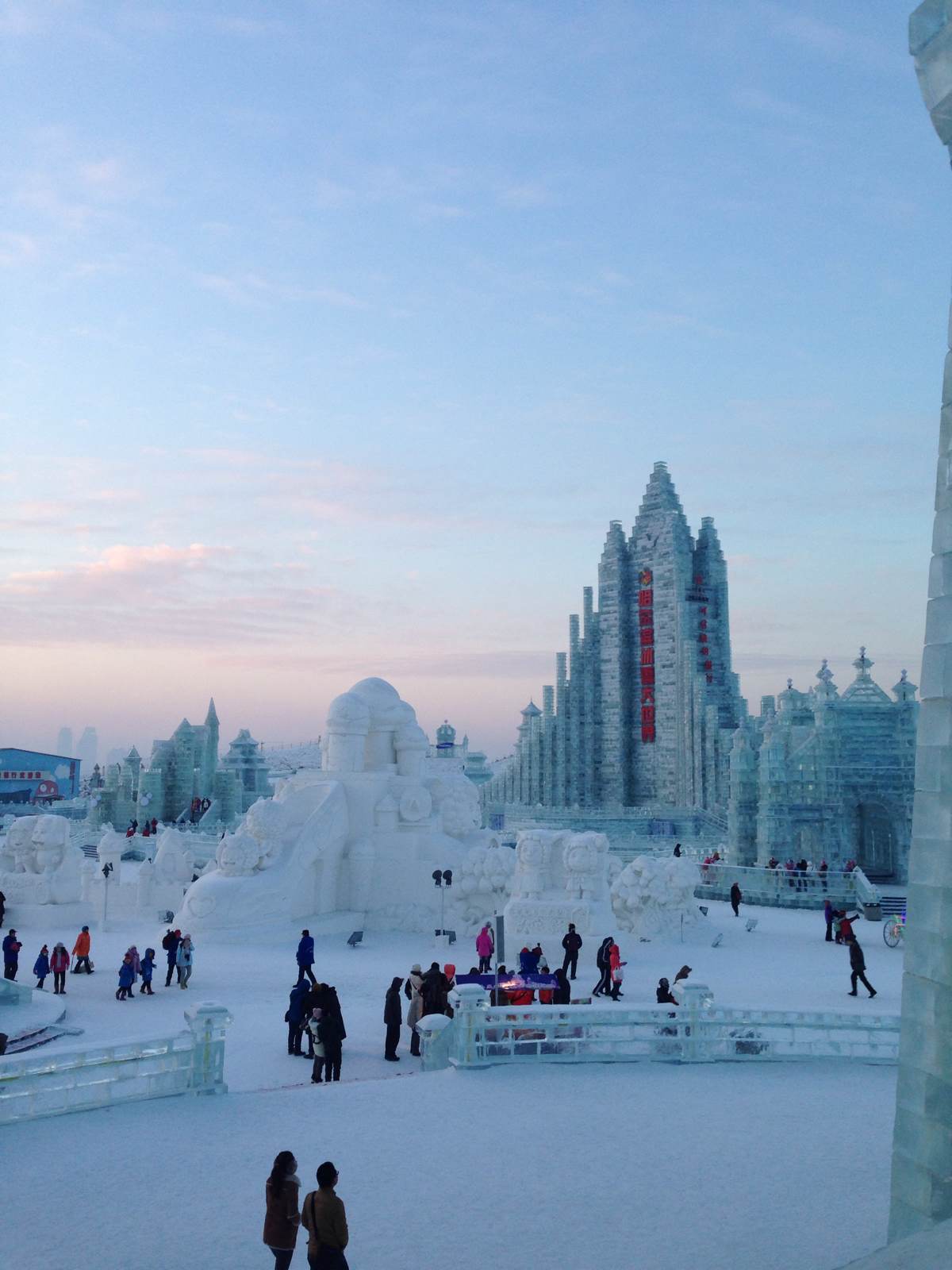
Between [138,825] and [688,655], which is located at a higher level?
[688,655]

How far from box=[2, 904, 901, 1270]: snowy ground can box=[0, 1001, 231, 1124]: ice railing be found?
8.0 inches

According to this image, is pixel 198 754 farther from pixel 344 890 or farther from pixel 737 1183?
pixel 737 1183

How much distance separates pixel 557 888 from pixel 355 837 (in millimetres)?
5380

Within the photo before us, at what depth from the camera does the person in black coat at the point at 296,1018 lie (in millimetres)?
11602

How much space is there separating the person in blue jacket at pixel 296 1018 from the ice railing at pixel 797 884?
18.0 metres

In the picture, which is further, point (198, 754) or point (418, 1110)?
point (198, 754)

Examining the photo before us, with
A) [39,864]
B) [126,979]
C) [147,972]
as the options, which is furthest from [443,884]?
[39,864]

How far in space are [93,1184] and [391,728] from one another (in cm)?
1670

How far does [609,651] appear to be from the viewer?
57.4 metres

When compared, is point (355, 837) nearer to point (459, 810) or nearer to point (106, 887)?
point (459, 810)

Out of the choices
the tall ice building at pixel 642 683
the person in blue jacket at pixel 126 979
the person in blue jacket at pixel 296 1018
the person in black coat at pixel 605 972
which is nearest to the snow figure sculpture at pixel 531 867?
the person in black coat at pixel 605 972

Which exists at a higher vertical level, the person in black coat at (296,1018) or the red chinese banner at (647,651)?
the red chinese banner at (647,651)

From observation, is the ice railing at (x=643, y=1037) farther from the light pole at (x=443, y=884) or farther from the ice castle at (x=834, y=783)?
the ice castle at (x=834, y=783)

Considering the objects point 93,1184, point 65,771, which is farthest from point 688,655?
point 93,1184
